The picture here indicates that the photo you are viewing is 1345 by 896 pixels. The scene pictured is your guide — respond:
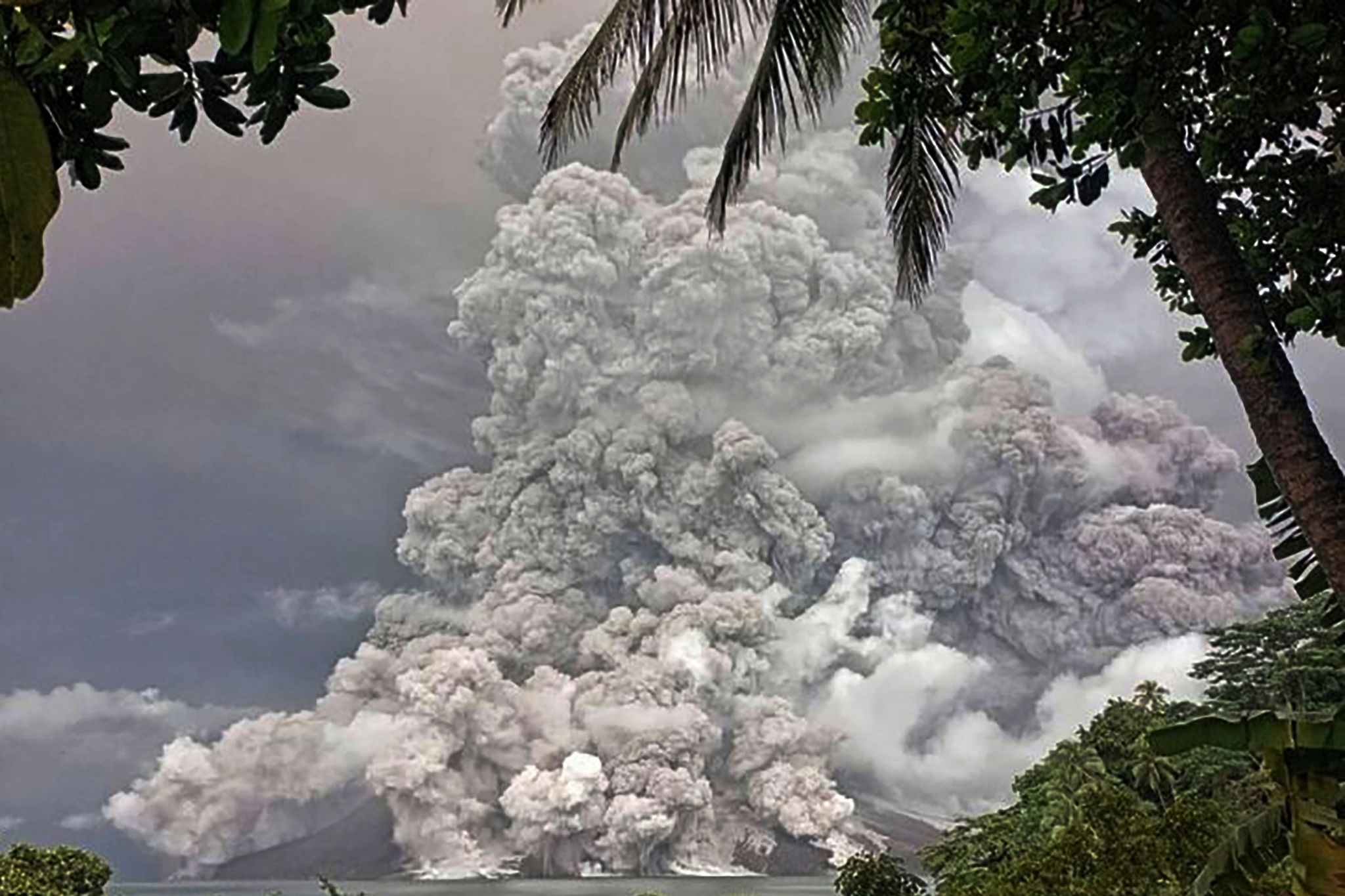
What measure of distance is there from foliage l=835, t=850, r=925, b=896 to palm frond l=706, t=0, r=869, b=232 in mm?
11412

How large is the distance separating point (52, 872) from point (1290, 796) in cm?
1011

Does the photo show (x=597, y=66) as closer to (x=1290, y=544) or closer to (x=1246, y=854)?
(x=1290, y=544)

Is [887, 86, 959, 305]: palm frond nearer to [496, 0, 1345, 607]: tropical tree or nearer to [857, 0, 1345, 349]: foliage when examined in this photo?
[496, 0, 1345, 607]: tropical tree

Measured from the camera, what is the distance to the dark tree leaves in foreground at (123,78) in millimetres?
754

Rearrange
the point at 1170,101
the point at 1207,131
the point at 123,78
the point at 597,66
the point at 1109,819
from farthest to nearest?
the point at 1109,819, the point at 597,66, the point at 1207,131, the point at 1170,101, the point at 123,78

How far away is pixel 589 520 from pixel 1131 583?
24723mm

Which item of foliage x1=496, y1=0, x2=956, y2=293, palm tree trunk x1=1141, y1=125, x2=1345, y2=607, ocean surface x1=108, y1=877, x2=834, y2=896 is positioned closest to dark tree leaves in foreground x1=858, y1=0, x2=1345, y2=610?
palm tree trunk x1=1141, y1=125, x2=1345, y2=607

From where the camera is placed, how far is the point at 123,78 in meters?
0.90

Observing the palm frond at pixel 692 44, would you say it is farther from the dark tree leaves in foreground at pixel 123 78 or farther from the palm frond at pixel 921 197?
the dark tree leaves in foreground at pixel 123 78

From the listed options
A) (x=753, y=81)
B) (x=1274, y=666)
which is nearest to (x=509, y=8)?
(x=753, y=81)

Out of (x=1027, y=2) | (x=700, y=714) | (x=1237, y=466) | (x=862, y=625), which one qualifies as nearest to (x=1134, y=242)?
(x=1027, y=2)

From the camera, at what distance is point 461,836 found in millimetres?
52312

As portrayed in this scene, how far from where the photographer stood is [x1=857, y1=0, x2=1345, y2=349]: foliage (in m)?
2.43

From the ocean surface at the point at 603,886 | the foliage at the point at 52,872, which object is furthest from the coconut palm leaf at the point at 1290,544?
the ocean surface at the point at 603,886
